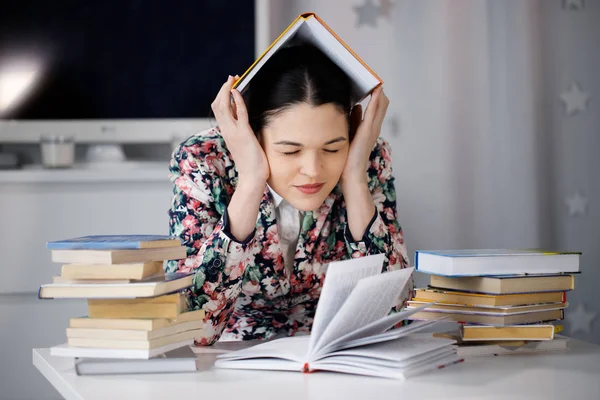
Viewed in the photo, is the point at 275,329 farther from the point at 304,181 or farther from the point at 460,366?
the point at 460,366

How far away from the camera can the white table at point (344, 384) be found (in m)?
0.98

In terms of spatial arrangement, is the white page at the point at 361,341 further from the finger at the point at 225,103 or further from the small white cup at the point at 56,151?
the small white cup at the point at 56,151

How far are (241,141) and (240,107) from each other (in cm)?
7

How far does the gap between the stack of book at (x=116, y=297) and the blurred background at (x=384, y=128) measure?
1.26m

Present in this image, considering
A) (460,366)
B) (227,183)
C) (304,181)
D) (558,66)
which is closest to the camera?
(460,366)

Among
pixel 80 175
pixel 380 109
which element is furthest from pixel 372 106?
pixel 80 175

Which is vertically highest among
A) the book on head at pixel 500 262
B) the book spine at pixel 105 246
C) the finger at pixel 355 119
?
the finger at pixel 355 119

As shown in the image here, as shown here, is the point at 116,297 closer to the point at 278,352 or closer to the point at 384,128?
the point at 278,352

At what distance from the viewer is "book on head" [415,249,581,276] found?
1.26 meters

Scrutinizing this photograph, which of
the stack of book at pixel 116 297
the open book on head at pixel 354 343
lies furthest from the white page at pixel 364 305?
the stack of book at pixel 116 297

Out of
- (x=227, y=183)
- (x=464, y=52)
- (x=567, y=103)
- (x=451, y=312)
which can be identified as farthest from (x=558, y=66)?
(x=451, y=312)

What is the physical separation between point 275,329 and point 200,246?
291 mm

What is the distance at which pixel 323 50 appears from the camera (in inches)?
59.8

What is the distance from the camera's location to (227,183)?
1700 millimetres
